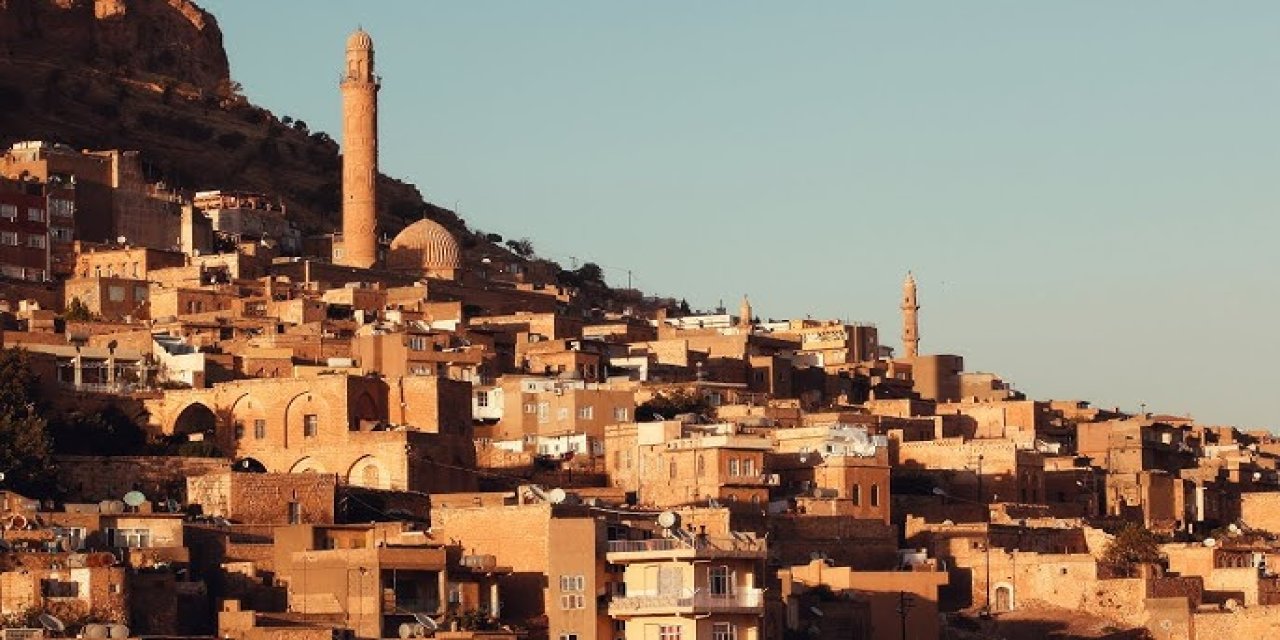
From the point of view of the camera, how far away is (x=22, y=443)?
203ft

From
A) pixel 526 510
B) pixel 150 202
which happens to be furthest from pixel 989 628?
pixel 150 202

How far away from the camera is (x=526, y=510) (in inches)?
2196

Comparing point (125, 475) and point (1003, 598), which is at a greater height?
point (125, 475)

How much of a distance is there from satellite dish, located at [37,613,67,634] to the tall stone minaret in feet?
162

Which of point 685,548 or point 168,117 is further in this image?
point 168,117

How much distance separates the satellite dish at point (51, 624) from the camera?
1905 inches

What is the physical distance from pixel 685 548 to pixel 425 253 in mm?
49398

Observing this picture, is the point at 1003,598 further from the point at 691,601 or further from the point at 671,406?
the point at 691,601

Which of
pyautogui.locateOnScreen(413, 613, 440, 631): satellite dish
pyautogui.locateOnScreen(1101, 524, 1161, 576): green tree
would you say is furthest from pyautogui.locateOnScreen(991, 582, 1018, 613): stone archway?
pyautogui.locateOnScreen(413, 613, 440, 631): satellite dish

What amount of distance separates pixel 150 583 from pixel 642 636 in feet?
23.9

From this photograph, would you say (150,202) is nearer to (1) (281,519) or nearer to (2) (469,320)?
(2) (469,320)

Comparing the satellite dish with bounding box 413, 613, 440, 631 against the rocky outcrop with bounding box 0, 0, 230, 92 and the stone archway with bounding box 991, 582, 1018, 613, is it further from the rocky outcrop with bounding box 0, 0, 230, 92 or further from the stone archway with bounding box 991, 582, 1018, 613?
the rocky outcrop with bounding box 0, 0, 230, 92

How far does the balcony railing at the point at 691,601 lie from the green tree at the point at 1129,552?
16.0 meters

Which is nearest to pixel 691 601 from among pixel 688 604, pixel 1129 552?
pixel 688 604
